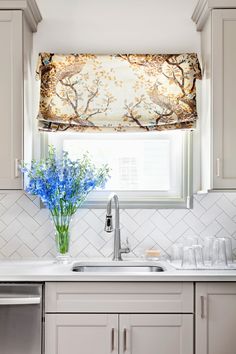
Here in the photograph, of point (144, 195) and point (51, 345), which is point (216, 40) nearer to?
point (144, 195)

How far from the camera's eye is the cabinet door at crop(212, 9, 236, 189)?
2926mm

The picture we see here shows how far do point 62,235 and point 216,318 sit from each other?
1036mm

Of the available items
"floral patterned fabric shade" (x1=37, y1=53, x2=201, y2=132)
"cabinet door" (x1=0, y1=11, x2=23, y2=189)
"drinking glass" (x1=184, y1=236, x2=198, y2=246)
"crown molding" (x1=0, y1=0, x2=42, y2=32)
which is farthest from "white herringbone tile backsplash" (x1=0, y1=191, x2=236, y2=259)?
"crown molding" (x1=0, y1=0, x2=42, y2=32)

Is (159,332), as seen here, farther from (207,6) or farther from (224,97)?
(207,6)

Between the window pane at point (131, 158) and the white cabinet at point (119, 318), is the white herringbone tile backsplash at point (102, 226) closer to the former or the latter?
the window pane at point (131, 158)

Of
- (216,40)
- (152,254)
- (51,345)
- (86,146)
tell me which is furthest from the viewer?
(86,146)

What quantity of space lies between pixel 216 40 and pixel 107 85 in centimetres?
73

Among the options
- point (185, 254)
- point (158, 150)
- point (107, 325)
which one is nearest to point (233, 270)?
point (185, 254)

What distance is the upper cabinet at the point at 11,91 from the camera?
9.63 feet

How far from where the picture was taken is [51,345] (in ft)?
8.80

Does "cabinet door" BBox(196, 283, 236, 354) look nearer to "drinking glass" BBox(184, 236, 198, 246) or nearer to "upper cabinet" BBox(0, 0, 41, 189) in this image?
"drinking glass" BBox(184, 236, 198, 246)

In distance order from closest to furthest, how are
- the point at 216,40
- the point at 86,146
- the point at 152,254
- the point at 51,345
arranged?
the point at 51,345 → the point at 216,40 → the point at 152,254 → the point at 86,146

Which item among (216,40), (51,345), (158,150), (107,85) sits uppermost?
(216,40)

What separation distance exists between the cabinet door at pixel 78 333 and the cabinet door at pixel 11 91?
2.63 feet
